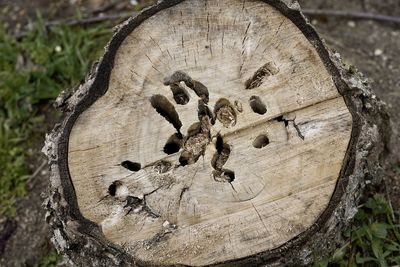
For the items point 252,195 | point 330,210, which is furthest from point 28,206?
point 330,210

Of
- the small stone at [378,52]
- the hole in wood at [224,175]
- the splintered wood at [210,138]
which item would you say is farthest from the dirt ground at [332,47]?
the hole in wood at [224,175]

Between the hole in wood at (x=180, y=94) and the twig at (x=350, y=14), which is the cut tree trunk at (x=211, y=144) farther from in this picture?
the twig at (x=350, y=14)

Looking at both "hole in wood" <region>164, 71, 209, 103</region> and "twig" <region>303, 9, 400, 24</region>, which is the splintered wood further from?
"twig" <region>303, 9, 400, 24</region>

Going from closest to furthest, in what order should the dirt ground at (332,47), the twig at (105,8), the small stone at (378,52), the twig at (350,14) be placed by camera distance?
1. the dirt ground at (332,47)
2. the small stone at (378,52)
3. the twig at (350,14)
4. the twig at (105,8)

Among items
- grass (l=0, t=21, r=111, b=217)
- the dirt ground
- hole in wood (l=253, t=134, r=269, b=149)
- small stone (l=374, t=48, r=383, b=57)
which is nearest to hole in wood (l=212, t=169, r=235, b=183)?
hole in wood (l=253, t=134, r=269, b=149)

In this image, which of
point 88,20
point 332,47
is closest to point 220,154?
point 332,47

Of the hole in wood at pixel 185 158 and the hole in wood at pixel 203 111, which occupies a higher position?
the hole in wood at pixel 203 111

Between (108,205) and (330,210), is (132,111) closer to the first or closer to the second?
(108,205)
